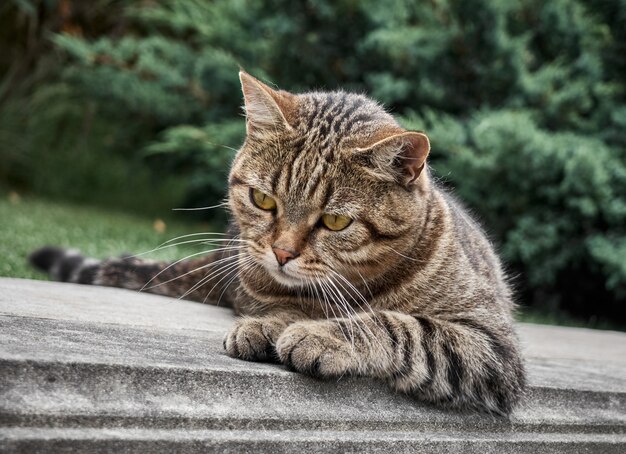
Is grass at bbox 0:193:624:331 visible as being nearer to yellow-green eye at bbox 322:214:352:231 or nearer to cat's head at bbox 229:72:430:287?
cat's head at bbox 229:72:430:287

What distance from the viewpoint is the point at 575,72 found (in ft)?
15.4

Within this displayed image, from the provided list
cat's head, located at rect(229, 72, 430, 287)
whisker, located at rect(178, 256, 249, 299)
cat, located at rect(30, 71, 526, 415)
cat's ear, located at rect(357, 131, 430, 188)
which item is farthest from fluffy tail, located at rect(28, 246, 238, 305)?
cat's ear, located at rect(357, 131, 430, 188)

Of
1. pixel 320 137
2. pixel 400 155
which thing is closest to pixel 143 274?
pixel 320 137

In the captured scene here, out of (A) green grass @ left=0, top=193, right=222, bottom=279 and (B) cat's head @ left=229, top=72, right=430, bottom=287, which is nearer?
(B) cat's head @ left=229, top=72, right=430, bottom=287

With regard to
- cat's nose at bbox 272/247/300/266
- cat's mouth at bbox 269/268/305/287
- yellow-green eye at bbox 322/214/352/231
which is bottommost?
cat's mouth at bbox 269/268/305/287

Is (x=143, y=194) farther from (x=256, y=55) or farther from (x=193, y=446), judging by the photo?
(x=193, y=446)

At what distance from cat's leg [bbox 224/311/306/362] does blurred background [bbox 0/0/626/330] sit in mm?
1419

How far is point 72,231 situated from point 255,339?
9.90 feet

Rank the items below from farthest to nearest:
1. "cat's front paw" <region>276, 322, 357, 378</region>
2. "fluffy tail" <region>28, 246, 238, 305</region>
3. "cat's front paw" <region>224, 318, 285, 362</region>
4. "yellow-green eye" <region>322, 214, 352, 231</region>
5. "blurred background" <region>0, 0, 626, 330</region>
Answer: "blurred background" <region>0, 0, 626, 330</region> → "fluffy tail" <region>28, 246, 238, 305</region> → "yellow-green eye" <region>322, 214, 352, 231</region> → "cat's front paw" <region>224, 318, 285, 362</region> → "cat's front paw" <region>276, 322, 357, 378</region>

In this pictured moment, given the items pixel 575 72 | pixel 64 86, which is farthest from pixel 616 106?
pixel 64 86

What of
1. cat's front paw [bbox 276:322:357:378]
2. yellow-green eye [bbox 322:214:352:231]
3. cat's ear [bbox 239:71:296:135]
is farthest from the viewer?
cat's ear [bbox 239:71:296:135]

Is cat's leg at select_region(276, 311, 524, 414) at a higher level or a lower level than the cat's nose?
lower

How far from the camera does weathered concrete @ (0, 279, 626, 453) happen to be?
144cm

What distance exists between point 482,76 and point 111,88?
2783 mm
